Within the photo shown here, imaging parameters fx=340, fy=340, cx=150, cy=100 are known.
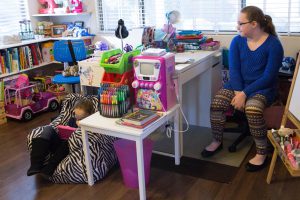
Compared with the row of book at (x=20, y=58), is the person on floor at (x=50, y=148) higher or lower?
lower

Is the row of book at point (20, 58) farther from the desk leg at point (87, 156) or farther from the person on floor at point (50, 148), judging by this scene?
the desk leg at point (87, 156)

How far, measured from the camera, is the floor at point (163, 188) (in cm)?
219

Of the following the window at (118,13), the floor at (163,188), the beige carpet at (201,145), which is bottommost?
the floor at (163,188)

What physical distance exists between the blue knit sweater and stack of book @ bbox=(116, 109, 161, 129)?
82 centimetres

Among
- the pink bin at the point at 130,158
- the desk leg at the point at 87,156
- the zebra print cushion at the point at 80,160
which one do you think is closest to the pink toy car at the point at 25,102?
the zebra print cushion at the point at 80,160

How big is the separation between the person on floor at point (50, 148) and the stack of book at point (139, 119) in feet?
1.55

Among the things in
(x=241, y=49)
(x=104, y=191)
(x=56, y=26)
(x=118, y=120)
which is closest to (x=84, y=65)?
(x=118, y=120)

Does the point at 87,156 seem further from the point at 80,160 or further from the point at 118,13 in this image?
the point at 118,13

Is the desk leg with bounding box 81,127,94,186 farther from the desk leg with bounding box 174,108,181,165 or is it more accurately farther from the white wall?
the white wall

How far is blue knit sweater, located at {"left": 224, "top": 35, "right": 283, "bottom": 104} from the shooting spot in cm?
249

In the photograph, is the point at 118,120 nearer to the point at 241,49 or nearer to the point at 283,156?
Result: the point at 283,156

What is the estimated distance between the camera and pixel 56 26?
14.2 feet

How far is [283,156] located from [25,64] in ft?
10.4

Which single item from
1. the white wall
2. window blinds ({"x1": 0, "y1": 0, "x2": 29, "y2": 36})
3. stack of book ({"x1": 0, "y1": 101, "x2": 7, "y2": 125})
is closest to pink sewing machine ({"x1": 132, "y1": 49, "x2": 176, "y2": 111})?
the white wall
